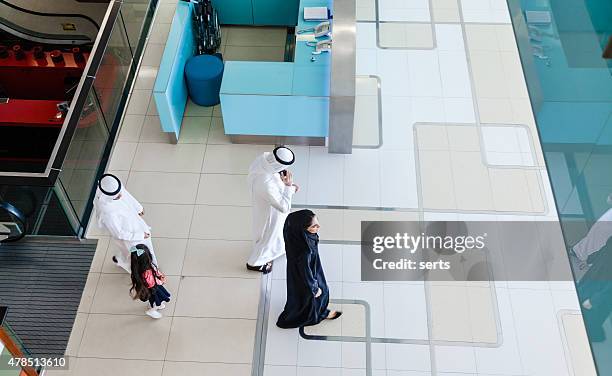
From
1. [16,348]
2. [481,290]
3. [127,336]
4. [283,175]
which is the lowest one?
[16,348]

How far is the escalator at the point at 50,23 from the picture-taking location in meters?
9.59

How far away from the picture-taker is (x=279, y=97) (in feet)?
23.0

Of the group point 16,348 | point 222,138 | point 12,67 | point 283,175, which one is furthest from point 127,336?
point 12,67

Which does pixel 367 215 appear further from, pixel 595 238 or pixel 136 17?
pixel 595 238

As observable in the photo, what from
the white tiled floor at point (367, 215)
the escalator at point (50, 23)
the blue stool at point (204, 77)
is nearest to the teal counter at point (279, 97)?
the white tiled floor at point (367, 215)

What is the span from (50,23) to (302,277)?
22.2 feet

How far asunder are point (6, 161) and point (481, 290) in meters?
5.84

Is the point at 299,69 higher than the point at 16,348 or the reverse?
higher

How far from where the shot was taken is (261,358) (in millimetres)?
5812

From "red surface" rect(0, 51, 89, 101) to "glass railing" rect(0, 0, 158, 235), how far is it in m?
1.19

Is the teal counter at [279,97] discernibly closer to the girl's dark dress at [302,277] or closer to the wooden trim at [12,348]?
the girl's dark dress at [302,277]

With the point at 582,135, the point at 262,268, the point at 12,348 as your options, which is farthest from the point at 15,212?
the point at 582,135

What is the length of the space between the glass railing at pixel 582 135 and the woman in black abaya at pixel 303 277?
7.57 ft

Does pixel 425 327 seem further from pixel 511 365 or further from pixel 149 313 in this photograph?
pixel 149 313
